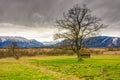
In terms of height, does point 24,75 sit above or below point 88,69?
above

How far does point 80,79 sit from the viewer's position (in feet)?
98.6

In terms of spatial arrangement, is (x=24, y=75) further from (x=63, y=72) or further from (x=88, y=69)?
(x=88, y=69)

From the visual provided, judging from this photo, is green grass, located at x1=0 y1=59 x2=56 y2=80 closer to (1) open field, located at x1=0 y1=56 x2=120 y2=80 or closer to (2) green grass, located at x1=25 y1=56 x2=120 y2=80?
(1) open field, located at x1=0 y1=56 x2=120 y2=80

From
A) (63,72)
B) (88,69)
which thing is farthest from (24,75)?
(88,69)

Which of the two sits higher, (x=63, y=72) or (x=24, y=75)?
(x=24, y=75)

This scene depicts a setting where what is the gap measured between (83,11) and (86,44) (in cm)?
973

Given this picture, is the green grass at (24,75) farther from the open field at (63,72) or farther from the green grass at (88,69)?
the green grass at (88,69)

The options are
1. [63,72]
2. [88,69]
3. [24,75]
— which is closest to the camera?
[24,75]

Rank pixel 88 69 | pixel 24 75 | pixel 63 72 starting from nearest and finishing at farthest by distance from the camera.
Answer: pixel 24 75 < pixel 63 72 < pixel 88 69

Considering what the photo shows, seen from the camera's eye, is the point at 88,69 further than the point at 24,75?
Yes

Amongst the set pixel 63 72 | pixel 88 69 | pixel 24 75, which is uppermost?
pixel 24 75

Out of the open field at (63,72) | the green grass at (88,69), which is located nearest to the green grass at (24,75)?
the open field at (63,72)

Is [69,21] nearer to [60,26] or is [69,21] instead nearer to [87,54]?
[60,26]

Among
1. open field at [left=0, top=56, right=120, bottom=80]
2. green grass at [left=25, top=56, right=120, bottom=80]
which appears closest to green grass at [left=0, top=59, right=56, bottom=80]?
open field at [left=0, top=56, right=120, bottom=80]
